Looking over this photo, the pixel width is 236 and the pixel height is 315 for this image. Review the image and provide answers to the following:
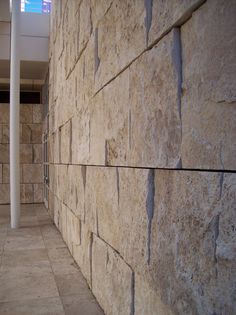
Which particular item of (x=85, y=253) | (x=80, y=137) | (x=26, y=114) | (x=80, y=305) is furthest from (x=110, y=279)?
(x=26, y=114)

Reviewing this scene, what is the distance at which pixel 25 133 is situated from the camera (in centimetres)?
791

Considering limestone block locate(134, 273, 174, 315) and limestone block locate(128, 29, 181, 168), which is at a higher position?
limestone block locate(128, 29, 181, 168)

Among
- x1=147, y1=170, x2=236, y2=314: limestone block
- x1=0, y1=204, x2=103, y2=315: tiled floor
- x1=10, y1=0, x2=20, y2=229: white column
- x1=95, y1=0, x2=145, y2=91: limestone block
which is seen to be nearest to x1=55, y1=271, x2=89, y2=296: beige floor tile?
x1=0, y1=204, x2=103, y2=315: tiled floor

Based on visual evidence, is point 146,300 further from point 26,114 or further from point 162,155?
point 26,114

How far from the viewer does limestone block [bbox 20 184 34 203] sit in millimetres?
7836

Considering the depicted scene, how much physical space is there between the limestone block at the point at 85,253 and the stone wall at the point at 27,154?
197 inches

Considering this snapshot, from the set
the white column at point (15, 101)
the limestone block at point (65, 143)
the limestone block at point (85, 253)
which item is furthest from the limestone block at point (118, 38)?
the white column at point (15, 101)

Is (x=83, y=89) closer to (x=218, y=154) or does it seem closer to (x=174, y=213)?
(x=174, y=213)

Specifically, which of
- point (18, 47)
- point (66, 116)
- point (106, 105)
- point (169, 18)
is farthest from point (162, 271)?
point (18, 47)

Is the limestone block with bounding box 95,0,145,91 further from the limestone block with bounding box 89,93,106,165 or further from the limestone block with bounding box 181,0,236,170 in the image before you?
the limestone block with bounding box 181,0,236,170

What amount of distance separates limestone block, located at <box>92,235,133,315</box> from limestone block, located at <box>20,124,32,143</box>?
19.1 feet

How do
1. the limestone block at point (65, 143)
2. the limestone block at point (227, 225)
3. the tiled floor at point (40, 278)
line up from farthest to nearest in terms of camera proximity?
the limestone block at point (65, 143), the tiled floor at point (40, 278), the limestone block at point (227, 225)

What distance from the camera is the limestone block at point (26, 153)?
785 cm

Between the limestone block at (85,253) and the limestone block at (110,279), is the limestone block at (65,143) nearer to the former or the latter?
the limestone block at (85,253)
